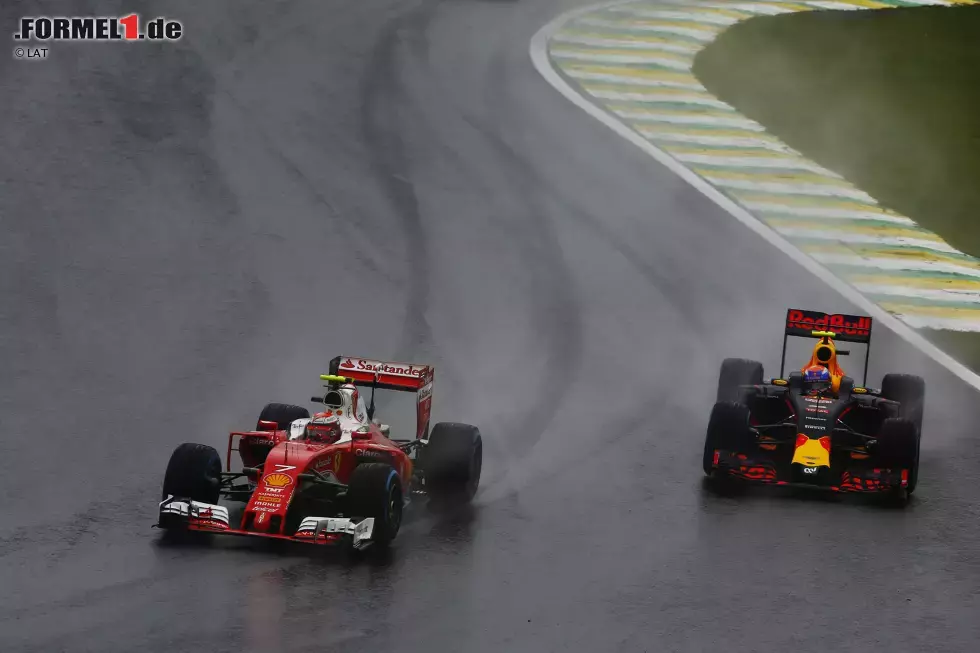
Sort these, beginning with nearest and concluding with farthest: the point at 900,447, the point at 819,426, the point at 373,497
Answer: the point at 373,497 → the point at 900,447 → the point at 819,426

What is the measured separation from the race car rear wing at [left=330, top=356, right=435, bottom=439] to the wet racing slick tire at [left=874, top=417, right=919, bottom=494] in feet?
17.0

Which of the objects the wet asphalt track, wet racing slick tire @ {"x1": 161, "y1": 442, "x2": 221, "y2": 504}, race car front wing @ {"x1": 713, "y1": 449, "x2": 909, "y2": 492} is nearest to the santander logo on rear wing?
the wet asphalt track

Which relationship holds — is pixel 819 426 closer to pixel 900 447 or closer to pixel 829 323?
pixel 900 447

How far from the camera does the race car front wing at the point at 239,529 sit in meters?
15.0

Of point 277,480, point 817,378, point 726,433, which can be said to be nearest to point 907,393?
point 817,378

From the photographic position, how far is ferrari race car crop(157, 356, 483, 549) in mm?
15305

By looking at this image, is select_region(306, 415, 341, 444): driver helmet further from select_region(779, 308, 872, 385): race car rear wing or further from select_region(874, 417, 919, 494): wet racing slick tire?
select_region(779, 308, 872, 385): race car rear wing

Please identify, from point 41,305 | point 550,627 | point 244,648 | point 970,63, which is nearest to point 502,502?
point 550,627

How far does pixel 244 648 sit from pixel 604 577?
3865mm

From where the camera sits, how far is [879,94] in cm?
3522

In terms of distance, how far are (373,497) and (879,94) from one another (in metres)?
23.1

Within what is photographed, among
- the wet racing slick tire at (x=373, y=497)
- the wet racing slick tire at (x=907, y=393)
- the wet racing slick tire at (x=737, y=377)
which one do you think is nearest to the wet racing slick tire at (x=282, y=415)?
the wet racing slick tire at (x=373, y=497)

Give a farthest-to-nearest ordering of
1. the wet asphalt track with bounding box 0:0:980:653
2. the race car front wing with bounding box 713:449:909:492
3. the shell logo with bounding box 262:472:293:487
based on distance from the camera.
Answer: the race car front wing with bounding box 713:449:909:492, the shell logo with bounding box 262:472:293:487, the wet asphalt track with bounding box 0:0:980:653

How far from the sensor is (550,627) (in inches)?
537
